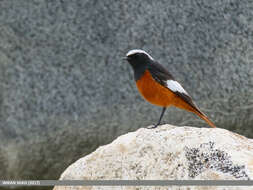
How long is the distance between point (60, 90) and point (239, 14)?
2374mm

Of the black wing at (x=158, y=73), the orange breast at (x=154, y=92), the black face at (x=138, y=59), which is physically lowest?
the orange breast at (x=154, y=92)

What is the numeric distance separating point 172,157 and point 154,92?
760mm

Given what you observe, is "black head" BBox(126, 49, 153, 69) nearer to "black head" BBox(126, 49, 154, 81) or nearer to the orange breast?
"black head" BBox(126, 49, 154, 81)

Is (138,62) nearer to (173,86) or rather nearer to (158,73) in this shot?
(158,73)

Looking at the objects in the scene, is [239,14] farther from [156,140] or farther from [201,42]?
[156,140]

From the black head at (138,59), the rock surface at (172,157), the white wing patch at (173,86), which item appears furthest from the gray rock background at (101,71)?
the rock surface at (172,157)

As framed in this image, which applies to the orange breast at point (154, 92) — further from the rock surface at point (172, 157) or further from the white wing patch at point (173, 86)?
the rock surface at point (172, 157)

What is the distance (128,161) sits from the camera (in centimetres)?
336

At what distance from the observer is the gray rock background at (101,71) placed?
4582 millimetres

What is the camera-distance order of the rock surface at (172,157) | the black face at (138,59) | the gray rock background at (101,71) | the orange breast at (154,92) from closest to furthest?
the rock surface at (172,157) < the orange breast at (154,92) < the black face at (138,59) < the gray rock background at (101,71)

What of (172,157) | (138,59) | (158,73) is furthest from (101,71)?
(172,157)

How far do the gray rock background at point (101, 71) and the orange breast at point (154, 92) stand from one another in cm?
75

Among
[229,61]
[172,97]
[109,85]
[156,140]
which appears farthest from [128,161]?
[229,61]

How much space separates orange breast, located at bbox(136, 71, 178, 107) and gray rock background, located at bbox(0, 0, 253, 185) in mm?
753
